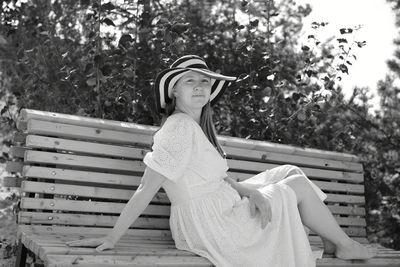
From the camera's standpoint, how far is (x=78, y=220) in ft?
10.9

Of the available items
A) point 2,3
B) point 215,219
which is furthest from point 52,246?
point 2,3

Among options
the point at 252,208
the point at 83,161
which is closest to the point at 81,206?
the point at 83,161

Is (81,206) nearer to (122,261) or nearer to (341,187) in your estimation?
(122,261)

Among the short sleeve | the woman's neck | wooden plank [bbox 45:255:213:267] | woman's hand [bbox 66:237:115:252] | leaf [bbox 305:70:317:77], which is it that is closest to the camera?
wooden plank [bbox 45:255:213:267]

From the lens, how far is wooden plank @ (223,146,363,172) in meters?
4.00

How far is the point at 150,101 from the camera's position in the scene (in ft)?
14.7

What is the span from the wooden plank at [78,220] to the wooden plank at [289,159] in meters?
0.68

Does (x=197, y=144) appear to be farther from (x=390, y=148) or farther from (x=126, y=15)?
(x=390, y=148)

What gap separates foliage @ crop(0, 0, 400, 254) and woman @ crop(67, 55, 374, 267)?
103cm

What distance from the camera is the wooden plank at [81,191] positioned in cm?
322

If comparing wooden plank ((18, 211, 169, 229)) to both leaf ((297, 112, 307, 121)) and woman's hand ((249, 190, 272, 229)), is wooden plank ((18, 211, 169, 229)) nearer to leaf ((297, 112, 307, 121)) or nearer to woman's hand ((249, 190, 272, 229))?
woman's hand ((249, 190, 272, 229))

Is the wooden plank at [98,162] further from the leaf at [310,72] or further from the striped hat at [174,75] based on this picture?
the leaf at [310,72]

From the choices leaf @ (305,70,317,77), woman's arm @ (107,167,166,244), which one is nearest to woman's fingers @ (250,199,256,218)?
woman's arm @ (107,167,166,244)

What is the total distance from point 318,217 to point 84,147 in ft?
4.34
